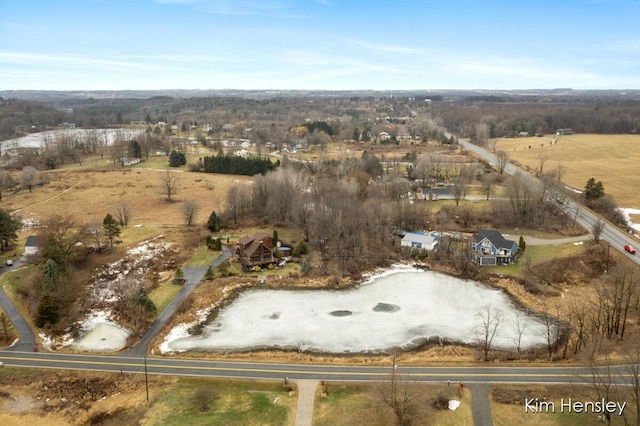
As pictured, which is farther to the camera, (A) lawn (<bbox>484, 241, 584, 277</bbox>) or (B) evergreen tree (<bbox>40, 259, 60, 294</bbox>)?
(A) lawn (<bbox>484, 241, 584, 277</bbox>)

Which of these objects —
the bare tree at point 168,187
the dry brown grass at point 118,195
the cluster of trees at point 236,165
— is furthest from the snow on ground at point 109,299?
the cluster of trees at point 236,165

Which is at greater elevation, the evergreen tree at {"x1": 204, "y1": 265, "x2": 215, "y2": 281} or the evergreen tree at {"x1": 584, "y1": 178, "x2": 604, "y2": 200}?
the evergreen tree at {"x1": 584, "y1": 178, "x2": 604, "y2": 200}

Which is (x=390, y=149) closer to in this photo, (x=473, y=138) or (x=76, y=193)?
(x=473, y=138)

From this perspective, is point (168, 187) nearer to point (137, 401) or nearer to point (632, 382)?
point (137, 401)

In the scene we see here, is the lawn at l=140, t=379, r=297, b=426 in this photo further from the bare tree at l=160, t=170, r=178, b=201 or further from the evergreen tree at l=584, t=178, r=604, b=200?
the evergreen tree at l=584, t=178, r=604, b=200

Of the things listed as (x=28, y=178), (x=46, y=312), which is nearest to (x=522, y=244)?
(x=46, y=312)

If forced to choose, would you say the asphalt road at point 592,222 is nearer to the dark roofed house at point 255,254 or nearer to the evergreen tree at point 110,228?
the dark roofed house at point 255,254

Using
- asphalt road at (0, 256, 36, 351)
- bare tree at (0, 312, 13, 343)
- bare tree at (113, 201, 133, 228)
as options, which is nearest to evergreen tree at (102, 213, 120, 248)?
bare tree at (113, 201, 133, 228)
